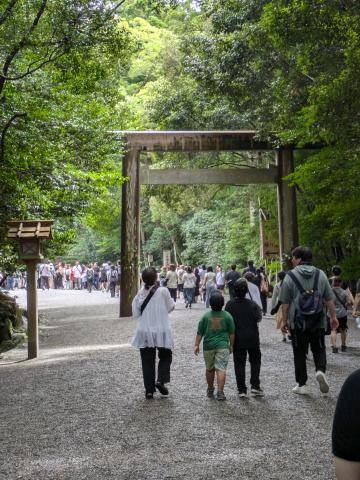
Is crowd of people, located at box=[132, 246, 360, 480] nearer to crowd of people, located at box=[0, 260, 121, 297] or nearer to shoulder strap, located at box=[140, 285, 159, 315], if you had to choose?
shoulder strap, located at box=[140, 285, 159, 315]

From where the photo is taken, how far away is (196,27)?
28453mm

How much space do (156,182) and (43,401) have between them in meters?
11.7

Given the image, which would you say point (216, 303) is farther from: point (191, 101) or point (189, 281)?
point (191, 101)

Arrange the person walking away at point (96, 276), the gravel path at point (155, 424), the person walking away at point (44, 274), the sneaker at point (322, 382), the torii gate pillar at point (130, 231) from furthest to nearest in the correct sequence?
the person walking away at point (44, 274) → the person walking away at point (96, 276) → the torii gate pillar at point (130, 231) → the sneaker at point (322, 382) → the gravel path at point (155, 424)

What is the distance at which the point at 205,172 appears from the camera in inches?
719

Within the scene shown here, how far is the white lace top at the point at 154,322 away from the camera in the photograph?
281 inches

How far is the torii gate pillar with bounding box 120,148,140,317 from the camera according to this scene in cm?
1838

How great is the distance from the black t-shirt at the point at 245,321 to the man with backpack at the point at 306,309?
378 mm

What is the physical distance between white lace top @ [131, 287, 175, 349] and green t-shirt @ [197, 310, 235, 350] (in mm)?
467

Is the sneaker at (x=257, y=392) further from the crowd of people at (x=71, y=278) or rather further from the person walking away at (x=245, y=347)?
the crowd of people at (x=71, y=278)

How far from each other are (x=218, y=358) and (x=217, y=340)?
0.67 feet

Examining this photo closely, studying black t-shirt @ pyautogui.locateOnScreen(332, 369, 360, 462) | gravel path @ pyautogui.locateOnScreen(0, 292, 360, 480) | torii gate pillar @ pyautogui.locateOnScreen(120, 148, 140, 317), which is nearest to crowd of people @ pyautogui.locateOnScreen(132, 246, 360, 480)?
gravel path @ pyautogui.locateOnScreen(0, 292, 360, 480)

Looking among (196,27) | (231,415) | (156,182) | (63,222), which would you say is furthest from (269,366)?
(196,27)

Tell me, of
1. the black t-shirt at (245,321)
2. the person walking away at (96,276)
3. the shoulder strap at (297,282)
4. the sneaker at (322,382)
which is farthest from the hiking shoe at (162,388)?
the person walking away at (96,276)
